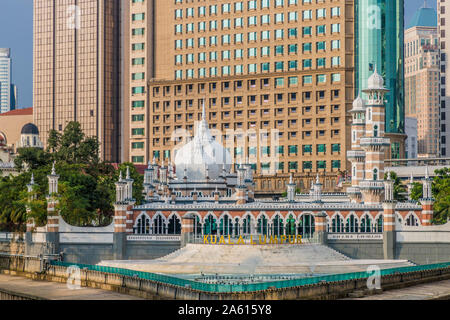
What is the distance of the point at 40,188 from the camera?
94000 mm

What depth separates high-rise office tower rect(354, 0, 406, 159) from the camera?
15773 cm

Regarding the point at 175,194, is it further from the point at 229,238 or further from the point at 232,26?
the point at 232,26

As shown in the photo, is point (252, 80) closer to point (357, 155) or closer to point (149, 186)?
point (149, 186)

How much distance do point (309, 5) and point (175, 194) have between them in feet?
244

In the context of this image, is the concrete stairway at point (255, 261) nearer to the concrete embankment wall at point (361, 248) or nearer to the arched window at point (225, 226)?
the concrete embankment wall at point (361, 248)

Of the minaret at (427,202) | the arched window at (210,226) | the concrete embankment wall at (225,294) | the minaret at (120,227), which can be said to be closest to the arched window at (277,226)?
the arched window at (210,226)

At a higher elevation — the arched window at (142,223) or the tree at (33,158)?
the tree at (33,158)

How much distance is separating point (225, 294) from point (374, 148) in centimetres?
3930

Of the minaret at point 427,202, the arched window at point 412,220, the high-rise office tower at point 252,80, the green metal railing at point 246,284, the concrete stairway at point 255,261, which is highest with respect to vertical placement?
the high-rise office tower at point 252,80

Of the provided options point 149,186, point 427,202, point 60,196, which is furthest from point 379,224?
point 149,186

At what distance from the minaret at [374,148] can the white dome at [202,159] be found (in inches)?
929

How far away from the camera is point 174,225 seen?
8556cm

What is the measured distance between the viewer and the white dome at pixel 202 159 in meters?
106
